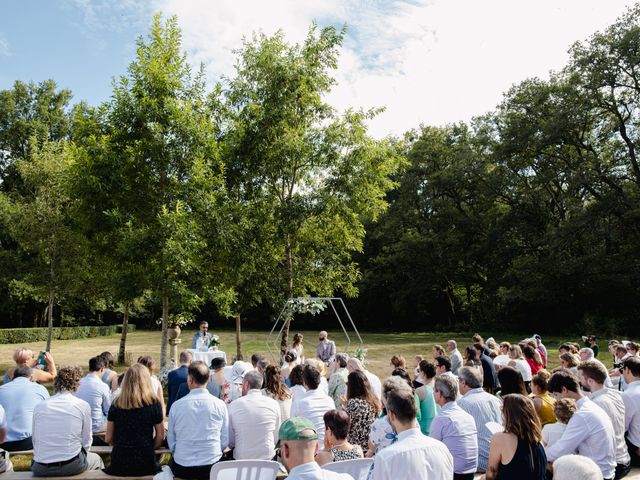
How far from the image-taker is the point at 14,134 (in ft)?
132

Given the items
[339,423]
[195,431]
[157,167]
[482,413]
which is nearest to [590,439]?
[482,413]

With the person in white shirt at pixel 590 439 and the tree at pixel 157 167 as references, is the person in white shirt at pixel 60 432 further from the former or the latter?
the tree at pixel 157 167

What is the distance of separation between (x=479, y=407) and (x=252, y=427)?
264 centimetres

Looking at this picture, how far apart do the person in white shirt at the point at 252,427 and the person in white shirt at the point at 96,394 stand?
2.55m

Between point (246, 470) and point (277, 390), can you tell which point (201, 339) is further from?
point (246, 470)

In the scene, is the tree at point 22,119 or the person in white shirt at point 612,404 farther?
the tree at point 22,119

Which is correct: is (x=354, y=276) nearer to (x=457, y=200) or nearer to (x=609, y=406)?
(x=609, y=406)

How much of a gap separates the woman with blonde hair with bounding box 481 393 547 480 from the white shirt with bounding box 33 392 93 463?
4.30 metres

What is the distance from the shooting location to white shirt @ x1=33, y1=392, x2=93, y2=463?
17.5 feet

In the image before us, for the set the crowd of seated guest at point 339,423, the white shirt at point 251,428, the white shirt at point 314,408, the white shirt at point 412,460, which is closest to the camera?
the white shirt at point 412,460

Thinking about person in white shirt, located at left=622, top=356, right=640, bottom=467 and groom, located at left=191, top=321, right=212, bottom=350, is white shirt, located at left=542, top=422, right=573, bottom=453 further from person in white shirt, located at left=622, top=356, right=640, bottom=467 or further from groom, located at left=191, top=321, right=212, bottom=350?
groom, located at left=191, top=321, right=212, bottom=350

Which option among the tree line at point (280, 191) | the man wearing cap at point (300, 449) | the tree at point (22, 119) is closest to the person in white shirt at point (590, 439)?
the man wearing cap at point (300, 449)

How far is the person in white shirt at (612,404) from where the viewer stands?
5.57 meters

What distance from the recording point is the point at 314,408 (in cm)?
585
